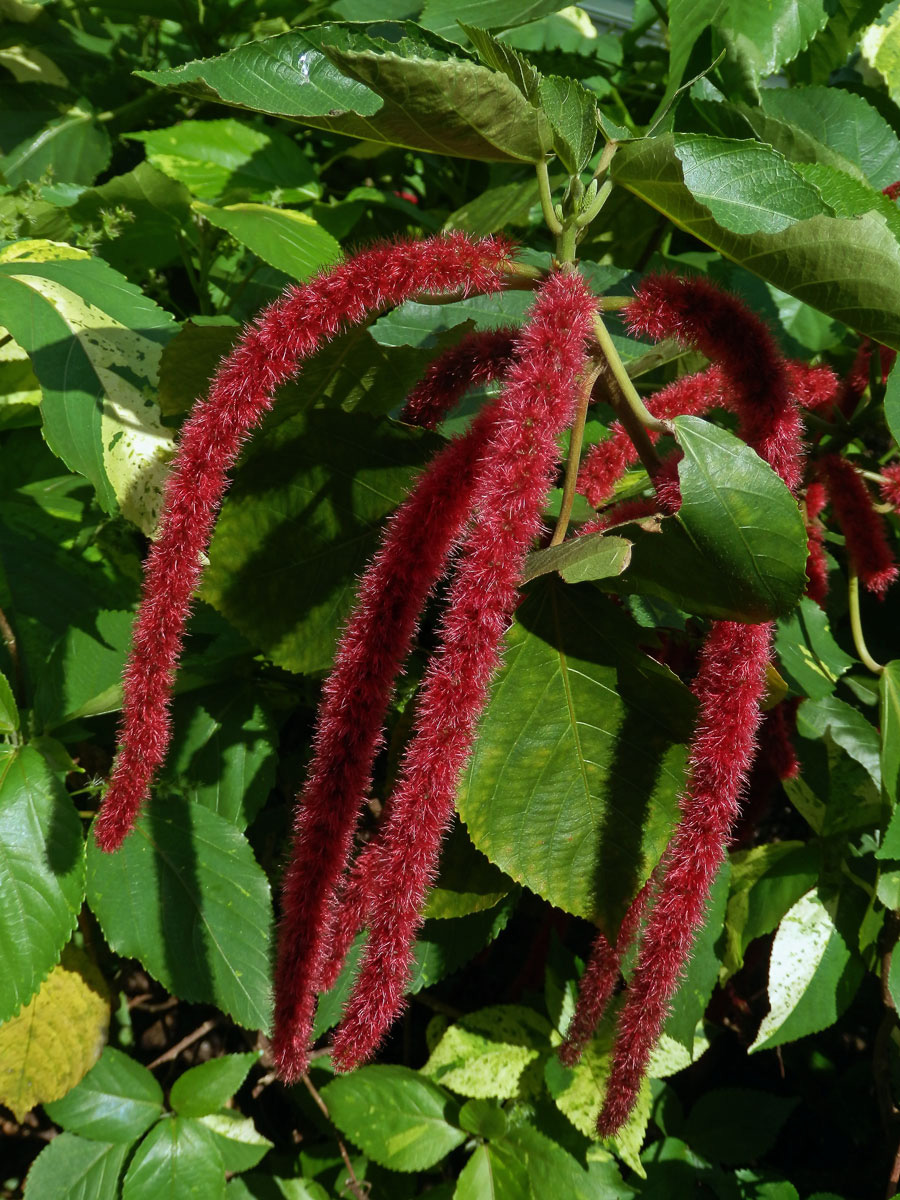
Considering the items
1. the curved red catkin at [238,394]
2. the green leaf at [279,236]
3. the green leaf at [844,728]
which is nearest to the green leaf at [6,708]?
the curved red catkin at [238,394]

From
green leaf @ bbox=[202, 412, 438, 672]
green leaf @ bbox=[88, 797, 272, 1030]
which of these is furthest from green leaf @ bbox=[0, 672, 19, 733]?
green leaf @ bbox=[202, 412, 438, 672]

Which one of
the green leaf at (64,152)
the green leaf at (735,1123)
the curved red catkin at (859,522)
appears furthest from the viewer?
the green leaf at (64,152)

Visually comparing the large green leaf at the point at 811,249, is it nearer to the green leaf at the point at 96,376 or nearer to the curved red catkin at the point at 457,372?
the curved red catkin at the point at 457,372

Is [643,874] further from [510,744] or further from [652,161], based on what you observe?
[652,161]

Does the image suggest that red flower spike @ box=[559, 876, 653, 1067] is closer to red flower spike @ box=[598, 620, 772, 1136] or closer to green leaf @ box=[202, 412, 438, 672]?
red flower spike @ box=[598, 620, 772, 1136]

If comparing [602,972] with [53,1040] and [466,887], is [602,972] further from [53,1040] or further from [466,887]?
[53,1040]

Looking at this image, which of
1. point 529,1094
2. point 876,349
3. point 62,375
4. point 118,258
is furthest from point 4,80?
point 529,1094
